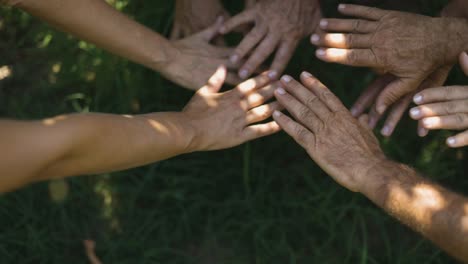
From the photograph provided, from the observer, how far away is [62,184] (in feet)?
9.84

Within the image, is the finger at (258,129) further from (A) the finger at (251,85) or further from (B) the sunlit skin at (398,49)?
(B) the sunlit skin at (398,49)

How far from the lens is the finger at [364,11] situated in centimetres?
256

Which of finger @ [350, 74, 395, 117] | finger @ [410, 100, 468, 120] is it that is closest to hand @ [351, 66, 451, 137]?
finger @ [350, 74, 395, 117]

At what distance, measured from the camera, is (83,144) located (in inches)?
76.5

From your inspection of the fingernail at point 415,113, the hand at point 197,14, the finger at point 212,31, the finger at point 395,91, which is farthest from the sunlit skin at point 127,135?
the fingernail at point 415,113

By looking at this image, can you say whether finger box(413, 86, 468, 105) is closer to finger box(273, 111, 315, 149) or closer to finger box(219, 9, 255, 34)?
finger box(273, 111, 315, 149)

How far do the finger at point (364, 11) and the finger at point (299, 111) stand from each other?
526mm

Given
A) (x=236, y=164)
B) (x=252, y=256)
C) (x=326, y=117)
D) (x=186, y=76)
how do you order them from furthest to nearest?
(x=236, y=164) < (x=252, y=256) < (x=186, y=76) < (x=326, y=117)

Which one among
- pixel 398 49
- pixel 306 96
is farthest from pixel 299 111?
pixel 398 49

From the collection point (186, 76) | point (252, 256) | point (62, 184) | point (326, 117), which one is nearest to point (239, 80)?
point (186, 76)

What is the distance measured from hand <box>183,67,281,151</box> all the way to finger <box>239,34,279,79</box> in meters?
0.09

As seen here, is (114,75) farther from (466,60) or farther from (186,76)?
(466,60)

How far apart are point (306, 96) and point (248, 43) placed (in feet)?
1.46

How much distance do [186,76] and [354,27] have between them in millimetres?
866
